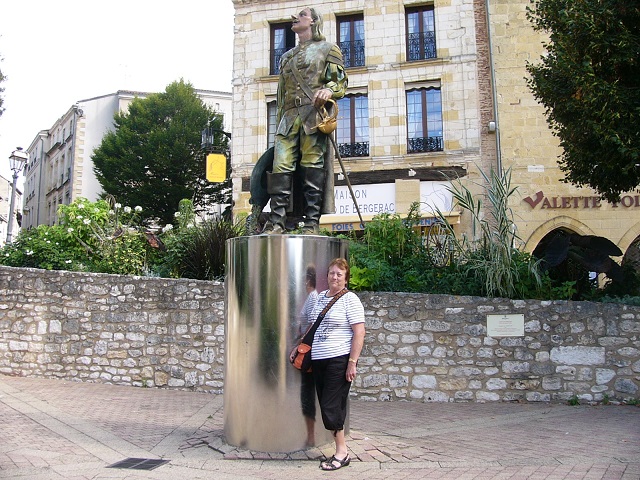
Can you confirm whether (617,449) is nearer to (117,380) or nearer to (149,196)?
(117,380)

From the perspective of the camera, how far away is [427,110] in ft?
55.8

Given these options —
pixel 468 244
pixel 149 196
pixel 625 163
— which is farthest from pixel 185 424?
pixel 149 196

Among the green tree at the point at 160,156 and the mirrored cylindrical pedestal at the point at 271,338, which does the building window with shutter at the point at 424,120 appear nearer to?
the green tree at the point at 160,156

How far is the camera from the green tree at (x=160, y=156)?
75.0ft

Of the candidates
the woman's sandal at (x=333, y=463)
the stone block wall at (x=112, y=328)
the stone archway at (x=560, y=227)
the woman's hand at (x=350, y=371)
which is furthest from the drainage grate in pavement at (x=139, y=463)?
the stone archway at (x=560, y=227)

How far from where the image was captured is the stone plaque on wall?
23.9 ft

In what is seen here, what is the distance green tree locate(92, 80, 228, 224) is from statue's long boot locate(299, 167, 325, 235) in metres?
18.2

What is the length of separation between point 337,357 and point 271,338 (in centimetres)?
60

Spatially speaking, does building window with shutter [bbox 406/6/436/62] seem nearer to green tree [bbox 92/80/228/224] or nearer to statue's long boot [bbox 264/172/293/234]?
green tree [bbox 92/80/228/224]

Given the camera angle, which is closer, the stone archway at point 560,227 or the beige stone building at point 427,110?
the stone archway at point 560,227

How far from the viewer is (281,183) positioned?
5160 millimetres

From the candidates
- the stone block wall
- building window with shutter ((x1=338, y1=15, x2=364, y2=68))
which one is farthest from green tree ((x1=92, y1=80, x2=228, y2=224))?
the stone block wall

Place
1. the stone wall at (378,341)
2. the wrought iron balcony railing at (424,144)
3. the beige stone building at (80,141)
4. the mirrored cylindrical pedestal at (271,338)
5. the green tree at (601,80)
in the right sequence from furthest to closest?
the beige stone building at (80,141) < the wrought iron balcony railing at (424,144) < the green tree at (601,80) < the stone wall at (378,341) < the mirrored cylindrical pedestal at (271,338)

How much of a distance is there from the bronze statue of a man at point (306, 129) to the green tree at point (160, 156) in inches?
710
